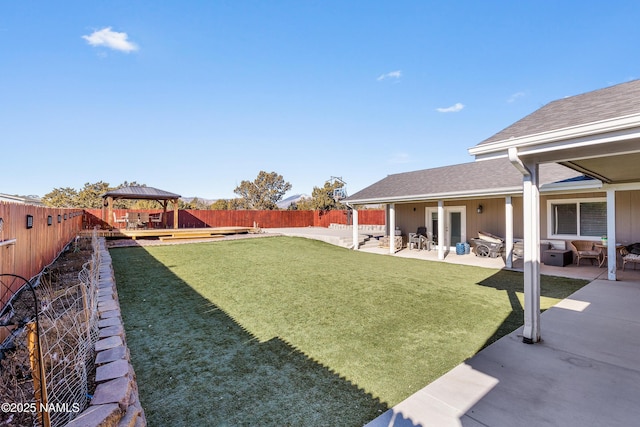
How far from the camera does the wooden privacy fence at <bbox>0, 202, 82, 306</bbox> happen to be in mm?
3992

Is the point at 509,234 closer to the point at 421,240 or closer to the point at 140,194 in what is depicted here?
the point at 421,240

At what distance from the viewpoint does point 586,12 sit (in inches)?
371

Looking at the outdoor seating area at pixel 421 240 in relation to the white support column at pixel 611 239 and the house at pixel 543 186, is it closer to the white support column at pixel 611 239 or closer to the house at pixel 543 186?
the house at pixel 543 186

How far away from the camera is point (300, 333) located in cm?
418

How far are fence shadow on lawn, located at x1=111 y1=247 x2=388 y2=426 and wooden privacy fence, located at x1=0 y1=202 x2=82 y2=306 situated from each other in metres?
1.76

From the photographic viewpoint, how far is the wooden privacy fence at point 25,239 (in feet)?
13.1

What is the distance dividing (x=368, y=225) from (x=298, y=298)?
20.1 meters

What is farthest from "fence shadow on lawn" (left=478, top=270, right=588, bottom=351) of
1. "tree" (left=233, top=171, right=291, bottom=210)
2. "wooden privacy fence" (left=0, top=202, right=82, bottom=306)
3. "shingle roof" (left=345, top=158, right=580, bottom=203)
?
"tree" (left=233, top=171, right=291, bottom=210)

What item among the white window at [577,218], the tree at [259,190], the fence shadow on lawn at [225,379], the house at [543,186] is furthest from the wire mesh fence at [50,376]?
the tree at [259,190]

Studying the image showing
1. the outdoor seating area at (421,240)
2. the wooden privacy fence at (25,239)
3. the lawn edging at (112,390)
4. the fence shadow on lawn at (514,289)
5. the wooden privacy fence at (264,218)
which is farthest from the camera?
the wooden privacy fence at (264,218)

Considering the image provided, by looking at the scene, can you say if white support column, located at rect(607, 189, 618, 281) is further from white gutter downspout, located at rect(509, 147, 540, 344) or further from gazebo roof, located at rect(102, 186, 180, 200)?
gazebo roof, located at rect(102, 186, 180, 200)

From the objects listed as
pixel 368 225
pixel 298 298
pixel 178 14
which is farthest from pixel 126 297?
pixel 368 225

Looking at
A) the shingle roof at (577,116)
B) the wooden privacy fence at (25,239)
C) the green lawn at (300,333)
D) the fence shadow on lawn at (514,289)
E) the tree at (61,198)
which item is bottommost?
the fence shadow on lawn at (514,289)

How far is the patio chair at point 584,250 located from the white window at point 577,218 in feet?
0.95
